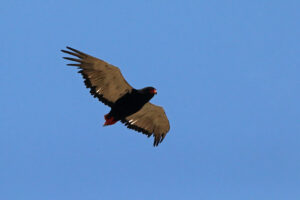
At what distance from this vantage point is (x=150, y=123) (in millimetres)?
35594

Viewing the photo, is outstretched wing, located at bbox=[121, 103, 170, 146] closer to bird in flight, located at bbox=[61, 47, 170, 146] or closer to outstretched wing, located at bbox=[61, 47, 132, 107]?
bird in flight, located at bbox=[61, 47, 170, 146]

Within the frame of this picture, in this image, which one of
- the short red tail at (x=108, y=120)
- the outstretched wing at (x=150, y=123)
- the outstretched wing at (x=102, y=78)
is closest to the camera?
the outstretched wing at (x=102, y=78)

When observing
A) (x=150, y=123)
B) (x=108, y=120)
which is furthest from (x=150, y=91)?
(x=150, y=123)

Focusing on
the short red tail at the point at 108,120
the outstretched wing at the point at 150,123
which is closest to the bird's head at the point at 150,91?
the short red tail at the point at 108,120

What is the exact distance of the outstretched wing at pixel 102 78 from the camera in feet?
105

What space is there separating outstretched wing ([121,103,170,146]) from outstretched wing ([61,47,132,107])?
Answer: 1.95 m

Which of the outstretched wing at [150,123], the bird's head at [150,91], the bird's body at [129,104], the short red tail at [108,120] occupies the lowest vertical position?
the short red tail at [108,120]

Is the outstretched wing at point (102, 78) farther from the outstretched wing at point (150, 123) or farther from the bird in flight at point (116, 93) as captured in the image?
the outstretched wing at point (150, 123)

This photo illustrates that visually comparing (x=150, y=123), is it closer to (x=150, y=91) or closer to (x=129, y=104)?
(x=129, y=104)

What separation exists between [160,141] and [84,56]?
20.0 feet

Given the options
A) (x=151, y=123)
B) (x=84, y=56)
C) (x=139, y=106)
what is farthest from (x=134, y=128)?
(x=84, y=56)

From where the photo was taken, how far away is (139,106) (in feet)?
108

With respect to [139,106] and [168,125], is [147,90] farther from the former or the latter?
[168,125]

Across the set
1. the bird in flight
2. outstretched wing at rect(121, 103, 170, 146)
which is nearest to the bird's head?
the bird in flight
